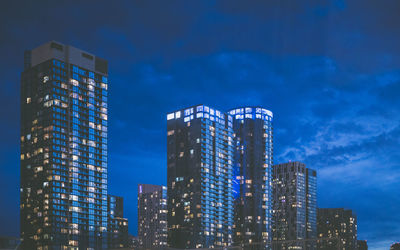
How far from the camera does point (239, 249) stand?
2199 inches

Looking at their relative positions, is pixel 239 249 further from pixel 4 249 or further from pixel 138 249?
pixel 4 249

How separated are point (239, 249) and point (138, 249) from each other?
36.4 feet

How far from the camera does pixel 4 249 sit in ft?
140

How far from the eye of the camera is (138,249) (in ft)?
171

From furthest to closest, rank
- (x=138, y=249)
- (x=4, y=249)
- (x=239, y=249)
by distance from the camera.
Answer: (x=239, y=249) → (x=138, y=249) → (x=4, y=249)

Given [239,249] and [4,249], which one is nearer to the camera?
[4,249]

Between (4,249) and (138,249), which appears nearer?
(4,249)

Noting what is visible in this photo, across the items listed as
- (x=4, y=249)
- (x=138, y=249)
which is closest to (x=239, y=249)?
(x=138, y=249)

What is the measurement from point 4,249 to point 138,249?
13.8 meters

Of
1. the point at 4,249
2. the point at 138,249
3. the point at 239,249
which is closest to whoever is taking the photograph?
the point at 4,249

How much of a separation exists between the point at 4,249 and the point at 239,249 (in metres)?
24.4

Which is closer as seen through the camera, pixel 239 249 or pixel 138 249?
pixel 138 249
